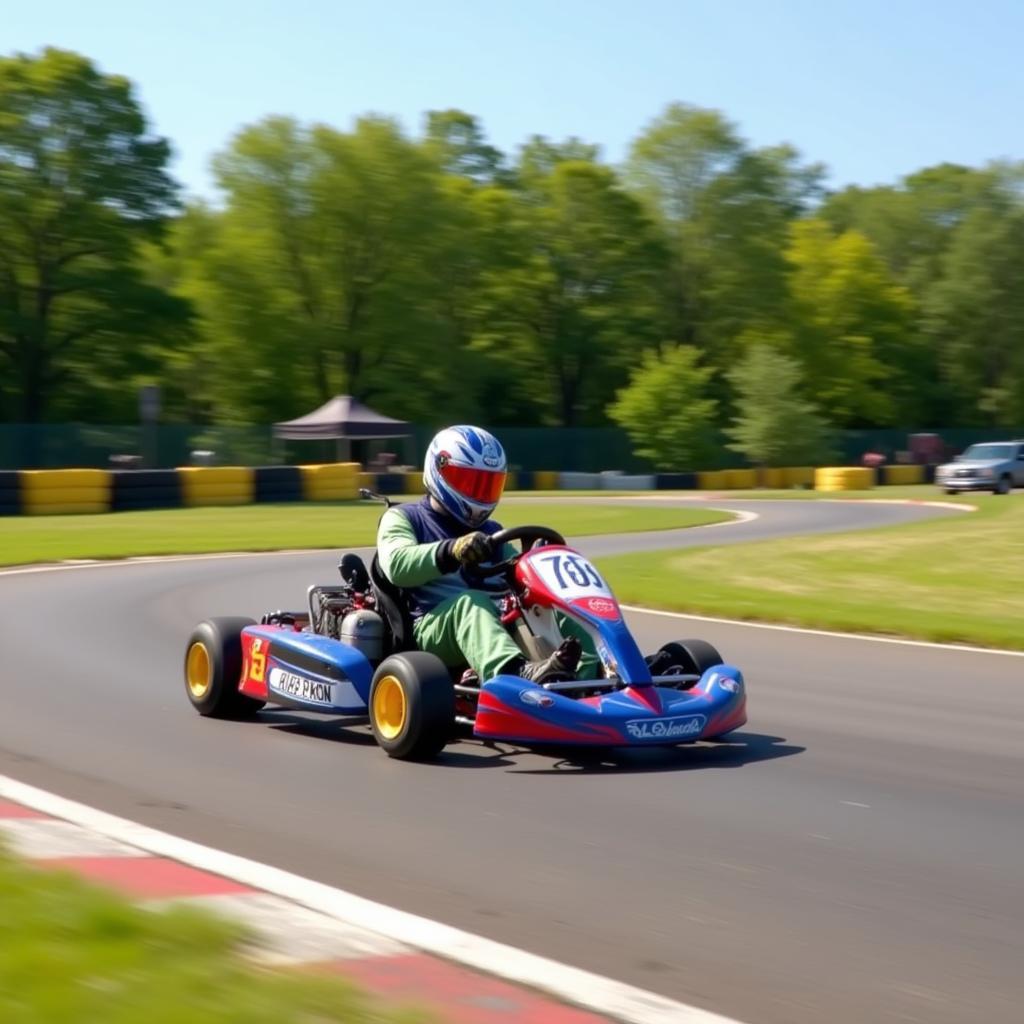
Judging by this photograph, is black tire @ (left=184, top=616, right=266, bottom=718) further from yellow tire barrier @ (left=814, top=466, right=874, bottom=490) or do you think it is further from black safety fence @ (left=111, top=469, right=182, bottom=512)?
yellow tire barrier @ (left=814, top=466, right=874, bottom=490)

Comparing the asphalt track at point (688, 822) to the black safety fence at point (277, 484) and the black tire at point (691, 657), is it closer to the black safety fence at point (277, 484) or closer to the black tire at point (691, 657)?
the black tire at point (691, 657)

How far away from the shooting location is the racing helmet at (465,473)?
7859mm

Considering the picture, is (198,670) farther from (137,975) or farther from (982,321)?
(982,321)

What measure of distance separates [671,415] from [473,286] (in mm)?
10967

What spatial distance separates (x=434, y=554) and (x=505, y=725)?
89cm

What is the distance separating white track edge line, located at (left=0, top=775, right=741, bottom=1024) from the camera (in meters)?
3.87

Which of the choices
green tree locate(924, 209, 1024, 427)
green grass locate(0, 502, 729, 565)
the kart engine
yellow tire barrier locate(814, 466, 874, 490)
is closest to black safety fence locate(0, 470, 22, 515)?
green grass locate(0, 502, 729, 565)

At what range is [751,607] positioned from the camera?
1363 cm

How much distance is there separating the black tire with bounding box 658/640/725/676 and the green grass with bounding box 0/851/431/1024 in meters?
3.81

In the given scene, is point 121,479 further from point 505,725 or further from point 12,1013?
point 12,1013

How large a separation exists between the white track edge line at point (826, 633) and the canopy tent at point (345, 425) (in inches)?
1014

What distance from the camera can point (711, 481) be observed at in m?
48.4

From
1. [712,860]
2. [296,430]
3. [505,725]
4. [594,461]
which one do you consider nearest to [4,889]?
[712,860]

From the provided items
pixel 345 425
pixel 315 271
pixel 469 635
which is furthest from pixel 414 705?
pixel 315 271
